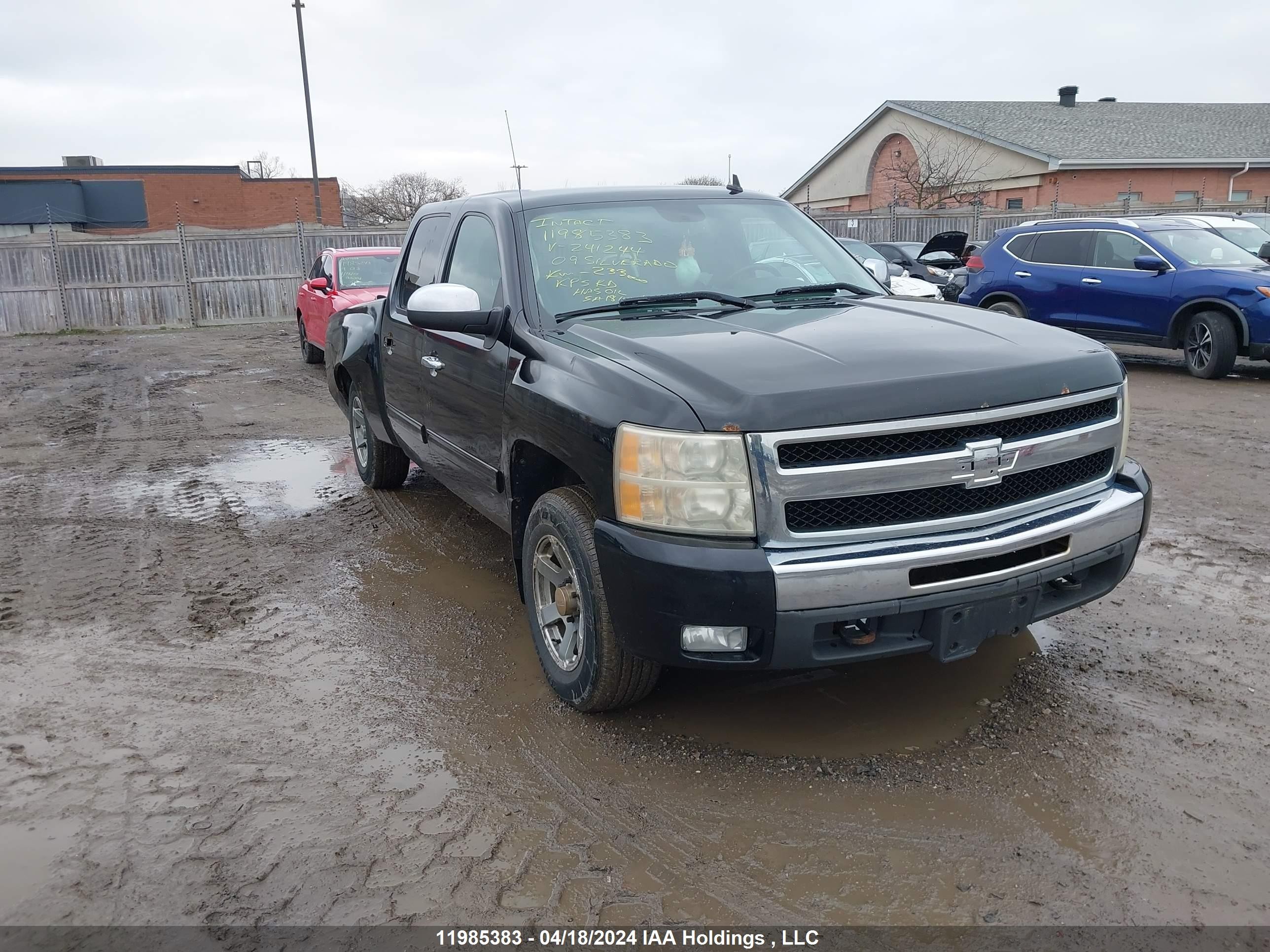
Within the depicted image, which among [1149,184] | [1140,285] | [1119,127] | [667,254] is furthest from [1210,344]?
[1119,127]

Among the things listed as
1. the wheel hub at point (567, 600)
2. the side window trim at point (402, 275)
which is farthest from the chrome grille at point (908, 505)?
the side window trim at point (402, 275)

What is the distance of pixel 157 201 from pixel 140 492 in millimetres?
44402

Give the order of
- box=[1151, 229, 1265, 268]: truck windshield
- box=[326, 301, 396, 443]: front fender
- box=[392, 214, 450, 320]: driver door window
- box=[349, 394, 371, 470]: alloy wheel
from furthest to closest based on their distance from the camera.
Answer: box=[1151, 229, 1265, 268]: truck windshield
box=[349, 394, 371, 470]: alloy wheel
box=[326, 301, 396, 443]: front fender
box=[392, 214, 450, 320]: driver door window

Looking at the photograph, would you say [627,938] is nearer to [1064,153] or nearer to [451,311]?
[451,311]

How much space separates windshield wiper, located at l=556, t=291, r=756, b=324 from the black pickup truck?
11mm

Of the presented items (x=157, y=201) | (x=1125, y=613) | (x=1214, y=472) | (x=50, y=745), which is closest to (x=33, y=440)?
(x=50, y=745)

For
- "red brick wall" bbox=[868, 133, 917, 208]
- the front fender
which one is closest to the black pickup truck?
the front fender

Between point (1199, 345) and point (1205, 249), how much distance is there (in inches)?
49.5

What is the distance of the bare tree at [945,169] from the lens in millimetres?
34125

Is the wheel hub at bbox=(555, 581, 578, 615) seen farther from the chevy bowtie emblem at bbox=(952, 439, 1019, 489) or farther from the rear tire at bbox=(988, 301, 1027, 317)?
the rear tire at bbox=(988, 301, 1027, 317)

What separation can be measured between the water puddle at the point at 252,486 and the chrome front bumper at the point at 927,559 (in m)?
4.66

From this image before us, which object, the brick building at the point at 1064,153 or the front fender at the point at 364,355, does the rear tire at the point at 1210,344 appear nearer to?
the front fender at the point at 364,355

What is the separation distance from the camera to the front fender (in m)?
6.11

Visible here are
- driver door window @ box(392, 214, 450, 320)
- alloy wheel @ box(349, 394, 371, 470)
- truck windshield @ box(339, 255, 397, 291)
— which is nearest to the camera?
driver door window @ box(392, 214, 450, 320)
